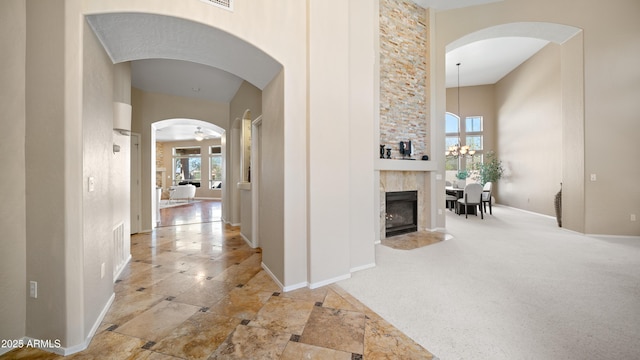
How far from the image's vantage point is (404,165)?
15.6 ft

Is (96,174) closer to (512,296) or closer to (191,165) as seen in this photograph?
(512,296)

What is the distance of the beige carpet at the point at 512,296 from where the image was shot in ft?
5.52

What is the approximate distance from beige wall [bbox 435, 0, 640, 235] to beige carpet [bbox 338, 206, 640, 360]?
0.75 meters

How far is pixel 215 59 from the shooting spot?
2.63 meters

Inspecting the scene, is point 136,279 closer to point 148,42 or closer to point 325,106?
point 148,42

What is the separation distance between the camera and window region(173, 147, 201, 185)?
13164 millimetres

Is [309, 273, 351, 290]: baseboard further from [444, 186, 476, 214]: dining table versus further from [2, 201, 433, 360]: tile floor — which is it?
[444, 186, 476, 214]: dining table

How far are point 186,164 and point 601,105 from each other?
1570cm

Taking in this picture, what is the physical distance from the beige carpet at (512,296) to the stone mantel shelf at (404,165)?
4.78ft

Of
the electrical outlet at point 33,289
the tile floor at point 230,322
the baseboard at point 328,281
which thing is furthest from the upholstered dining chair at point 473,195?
the electrical outlet at point 33,289

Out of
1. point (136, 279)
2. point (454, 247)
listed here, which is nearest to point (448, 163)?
point (454, 247)

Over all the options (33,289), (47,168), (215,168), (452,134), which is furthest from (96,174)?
(215,168)

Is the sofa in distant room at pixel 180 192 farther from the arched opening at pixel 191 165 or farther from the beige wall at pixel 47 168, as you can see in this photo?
the beige wall at pixel 47 168

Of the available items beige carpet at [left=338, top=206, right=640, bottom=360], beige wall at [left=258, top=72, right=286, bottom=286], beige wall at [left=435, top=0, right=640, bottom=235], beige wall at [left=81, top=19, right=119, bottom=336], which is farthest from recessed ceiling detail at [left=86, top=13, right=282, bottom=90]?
beige wall at [left=435, top=0, right=640, bottom=235]
